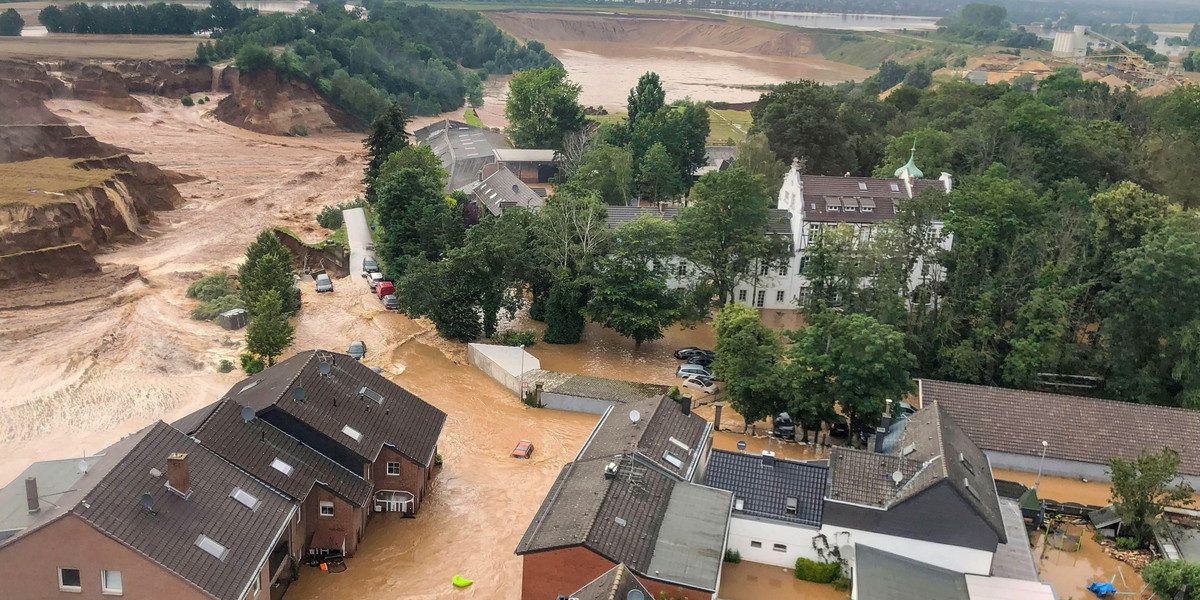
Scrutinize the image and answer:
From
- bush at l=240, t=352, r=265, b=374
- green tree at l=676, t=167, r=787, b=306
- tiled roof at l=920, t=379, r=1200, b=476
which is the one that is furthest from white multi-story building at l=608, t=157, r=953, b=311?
bush at l=240, t=352, r=265, b=374

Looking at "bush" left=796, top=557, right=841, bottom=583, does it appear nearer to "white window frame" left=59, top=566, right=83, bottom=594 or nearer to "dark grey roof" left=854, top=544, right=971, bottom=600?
"dark grey roof" left=854, top=544, right=971, bottom=600

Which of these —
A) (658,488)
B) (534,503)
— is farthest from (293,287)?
(658,488)

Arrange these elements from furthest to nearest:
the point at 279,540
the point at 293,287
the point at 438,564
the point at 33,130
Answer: the point at 33,130, the point at 293,287, the point at 438,564, the point at 279,540

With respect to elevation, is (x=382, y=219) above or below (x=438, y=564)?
above

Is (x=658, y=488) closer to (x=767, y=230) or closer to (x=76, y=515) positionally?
(x=76, y=515)

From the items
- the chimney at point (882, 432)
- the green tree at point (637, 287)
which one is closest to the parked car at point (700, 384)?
the green tree at point (637, 287)

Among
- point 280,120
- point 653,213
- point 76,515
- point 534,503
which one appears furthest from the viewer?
point 280,120

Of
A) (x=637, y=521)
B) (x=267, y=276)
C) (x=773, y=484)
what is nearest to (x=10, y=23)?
(x=267, y=276)

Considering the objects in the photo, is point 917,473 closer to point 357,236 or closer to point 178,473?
point 178,473
